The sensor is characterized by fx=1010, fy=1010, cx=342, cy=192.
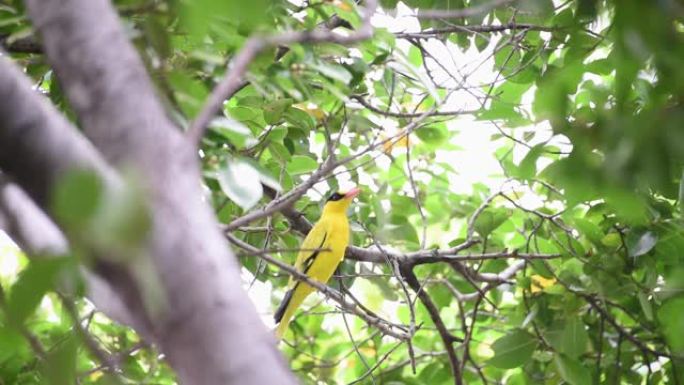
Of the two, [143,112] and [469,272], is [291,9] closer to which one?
[469,272]

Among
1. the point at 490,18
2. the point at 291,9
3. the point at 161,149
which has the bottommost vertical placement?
the point at 161,149

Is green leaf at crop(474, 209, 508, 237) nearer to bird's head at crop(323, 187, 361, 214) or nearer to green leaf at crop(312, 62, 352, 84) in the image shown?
bird's head at crop(323, 187, 361, 214)

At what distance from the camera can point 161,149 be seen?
3.27ft

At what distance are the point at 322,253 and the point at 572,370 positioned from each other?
1.15 meters

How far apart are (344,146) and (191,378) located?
326cm

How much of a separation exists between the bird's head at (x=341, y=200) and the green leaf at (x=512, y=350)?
2.74 feet

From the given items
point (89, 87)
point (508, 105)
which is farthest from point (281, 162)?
point (89, 87)

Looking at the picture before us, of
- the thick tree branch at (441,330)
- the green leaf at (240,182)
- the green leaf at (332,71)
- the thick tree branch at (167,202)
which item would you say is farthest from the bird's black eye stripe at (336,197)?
the thick tree branch at (167,202)

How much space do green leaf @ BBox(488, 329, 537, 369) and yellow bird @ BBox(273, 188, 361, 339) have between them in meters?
0.72

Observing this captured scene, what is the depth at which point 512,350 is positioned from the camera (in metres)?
3.67

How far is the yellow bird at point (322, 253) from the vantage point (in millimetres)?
3799

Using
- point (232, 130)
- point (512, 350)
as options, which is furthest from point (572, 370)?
point (232, 130)

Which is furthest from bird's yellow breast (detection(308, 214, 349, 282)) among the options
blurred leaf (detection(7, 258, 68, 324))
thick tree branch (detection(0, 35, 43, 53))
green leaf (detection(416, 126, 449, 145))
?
blurred leaf (detection(7, 258, 68, 324))

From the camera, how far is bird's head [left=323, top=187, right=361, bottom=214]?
4.06 m
